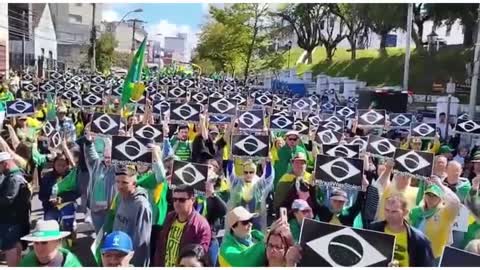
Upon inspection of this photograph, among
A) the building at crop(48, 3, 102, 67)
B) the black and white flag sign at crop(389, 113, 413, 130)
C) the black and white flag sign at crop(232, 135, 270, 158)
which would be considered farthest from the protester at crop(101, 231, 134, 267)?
the building at crop(48, 3, 102, 67)

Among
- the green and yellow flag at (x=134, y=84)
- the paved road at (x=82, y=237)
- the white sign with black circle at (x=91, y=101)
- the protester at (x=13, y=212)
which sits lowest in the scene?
the paved road at (x=82, y=237)

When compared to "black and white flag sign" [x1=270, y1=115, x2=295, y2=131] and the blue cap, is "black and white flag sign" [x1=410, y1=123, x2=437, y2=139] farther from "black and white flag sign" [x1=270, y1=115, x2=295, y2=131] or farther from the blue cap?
the blue cap

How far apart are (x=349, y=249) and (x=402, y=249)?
117 centimetres

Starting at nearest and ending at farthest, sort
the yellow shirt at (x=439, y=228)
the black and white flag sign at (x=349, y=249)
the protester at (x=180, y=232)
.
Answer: the black and white flag sign at (x=349, y=249) < the protester at (x=180, y=232) < the yellow shirt at (x=439, y=228)

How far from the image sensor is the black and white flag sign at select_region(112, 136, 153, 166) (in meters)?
7.60

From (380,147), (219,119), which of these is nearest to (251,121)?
(219,119)

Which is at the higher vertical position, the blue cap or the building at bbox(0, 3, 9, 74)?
the building at bbox(0, 3, 9, 74)

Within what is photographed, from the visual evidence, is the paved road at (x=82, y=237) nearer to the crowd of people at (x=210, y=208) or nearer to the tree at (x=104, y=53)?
the crowd of people at (x=210, y=208)

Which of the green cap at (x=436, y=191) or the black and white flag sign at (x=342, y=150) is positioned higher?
the black and white flag sign at (x=342, y=150)

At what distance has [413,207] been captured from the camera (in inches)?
262

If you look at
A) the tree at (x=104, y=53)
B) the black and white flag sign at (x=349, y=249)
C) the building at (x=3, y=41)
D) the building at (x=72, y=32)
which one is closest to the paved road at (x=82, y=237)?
the black and white flag sign at (x=349, y=249)

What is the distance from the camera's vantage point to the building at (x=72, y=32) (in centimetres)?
8100

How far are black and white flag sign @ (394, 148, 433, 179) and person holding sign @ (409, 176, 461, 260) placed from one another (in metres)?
1.03

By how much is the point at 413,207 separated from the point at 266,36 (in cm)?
4693
